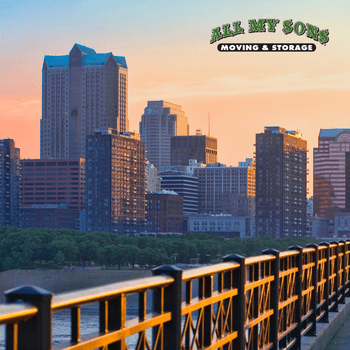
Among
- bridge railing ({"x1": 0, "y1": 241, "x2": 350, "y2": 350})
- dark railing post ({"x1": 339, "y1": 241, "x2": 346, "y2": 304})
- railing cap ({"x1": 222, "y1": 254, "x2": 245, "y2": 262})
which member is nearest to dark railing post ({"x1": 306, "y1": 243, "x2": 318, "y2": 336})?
bridge railing ({"x1": 0, "y1": 241, "x2": 350, "y2": 350})

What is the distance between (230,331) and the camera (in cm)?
726

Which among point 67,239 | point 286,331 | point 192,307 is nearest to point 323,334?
point 286,331

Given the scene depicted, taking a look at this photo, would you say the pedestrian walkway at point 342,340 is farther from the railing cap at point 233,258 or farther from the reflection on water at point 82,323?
the reflection on water at point 82,323

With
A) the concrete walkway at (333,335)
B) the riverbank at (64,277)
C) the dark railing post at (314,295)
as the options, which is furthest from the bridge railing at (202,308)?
the riverbank at (64,277)

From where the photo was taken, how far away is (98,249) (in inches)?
6427

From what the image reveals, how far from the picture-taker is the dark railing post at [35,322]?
144 inches

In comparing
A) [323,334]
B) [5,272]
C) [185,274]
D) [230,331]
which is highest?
[185,274]

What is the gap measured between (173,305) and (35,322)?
197cm

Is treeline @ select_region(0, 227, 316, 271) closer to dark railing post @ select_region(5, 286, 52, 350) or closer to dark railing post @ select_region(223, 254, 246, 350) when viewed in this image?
dark railing post @ select_region(223, 254, 246, 350)

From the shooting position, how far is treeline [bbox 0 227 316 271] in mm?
160375

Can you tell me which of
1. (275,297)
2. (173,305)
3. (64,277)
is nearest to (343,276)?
(275,297)

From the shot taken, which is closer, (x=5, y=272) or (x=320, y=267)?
(x=320, y=267)

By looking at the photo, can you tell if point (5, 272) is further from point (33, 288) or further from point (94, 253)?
point (33, 288)

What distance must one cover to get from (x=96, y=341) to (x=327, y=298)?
33.1 ft
